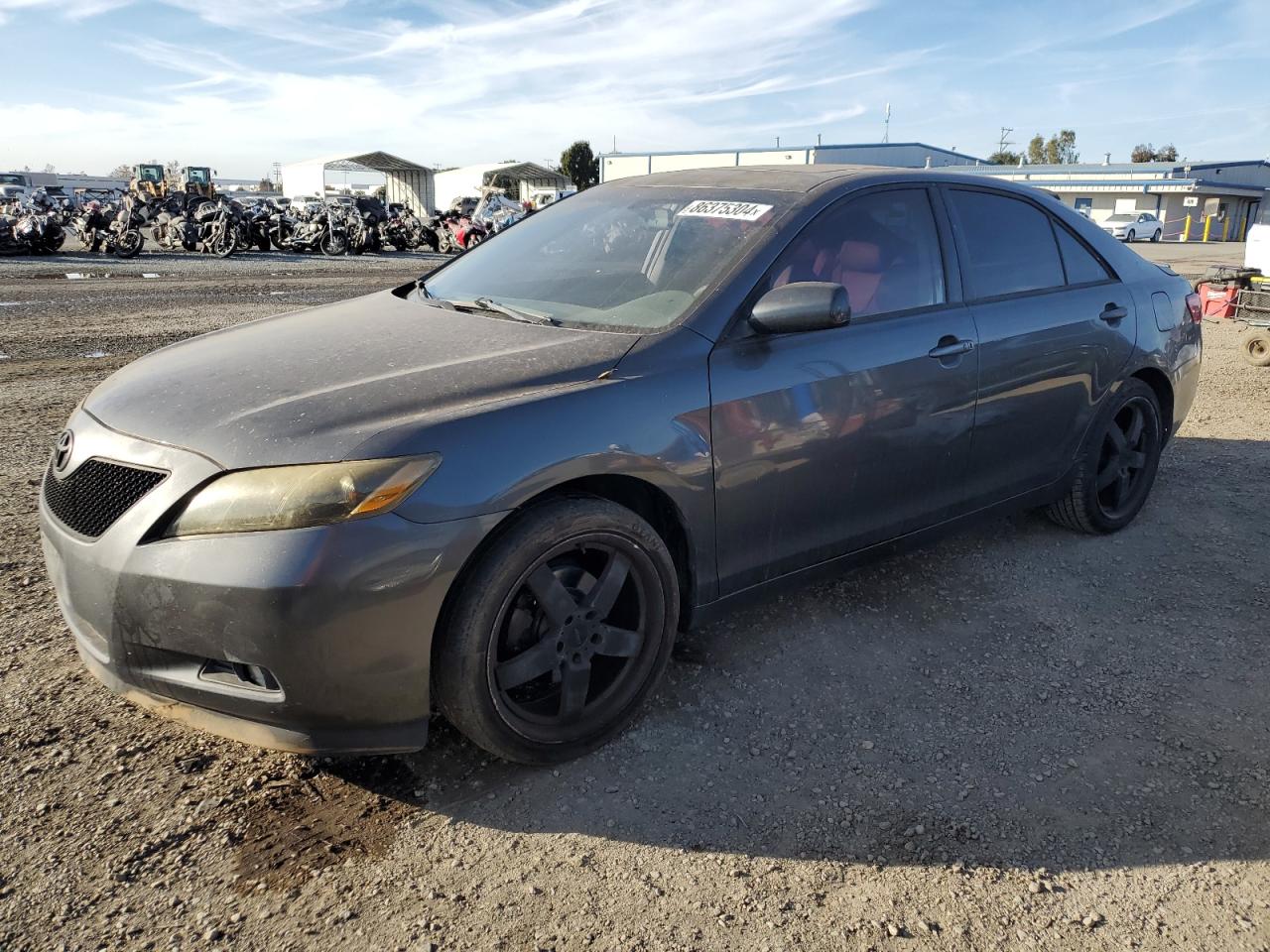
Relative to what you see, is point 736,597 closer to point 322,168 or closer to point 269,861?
point 269,861

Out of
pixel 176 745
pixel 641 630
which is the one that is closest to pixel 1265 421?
pixel 641 630

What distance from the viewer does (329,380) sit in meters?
2.57

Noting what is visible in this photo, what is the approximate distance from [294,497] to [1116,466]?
12.6ft

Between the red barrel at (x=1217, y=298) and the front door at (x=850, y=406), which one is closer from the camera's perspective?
the front door at (x=850, y=406)

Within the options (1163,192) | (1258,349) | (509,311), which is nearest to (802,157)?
(1163,192)

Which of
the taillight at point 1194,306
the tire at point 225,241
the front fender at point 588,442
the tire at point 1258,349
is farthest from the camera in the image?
the tire at point 225,241

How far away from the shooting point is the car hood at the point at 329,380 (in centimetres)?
231

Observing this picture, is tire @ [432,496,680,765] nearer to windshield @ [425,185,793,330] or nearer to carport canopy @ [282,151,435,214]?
windshield @ [425,185,793,330]

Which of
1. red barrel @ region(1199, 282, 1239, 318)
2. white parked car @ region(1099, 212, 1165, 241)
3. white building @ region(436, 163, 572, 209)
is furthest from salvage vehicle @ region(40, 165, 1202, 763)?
white building @ region(436, 163, 572, 209)

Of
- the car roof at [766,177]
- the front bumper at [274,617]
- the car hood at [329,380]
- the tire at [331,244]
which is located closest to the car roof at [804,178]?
the car roof at [766,177]

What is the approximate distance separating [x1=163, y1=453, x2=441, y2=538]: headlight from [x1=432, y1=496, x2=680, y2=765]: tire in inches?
12.8

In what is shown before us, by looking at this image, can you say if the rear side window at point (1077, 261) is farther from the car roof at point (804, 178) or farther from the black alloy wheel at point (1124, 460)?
the black alloy wheel at point (1124, 460)

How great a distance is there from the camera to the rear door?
145 inches

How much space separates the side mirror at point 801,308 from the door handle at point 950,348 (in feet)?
2.18
